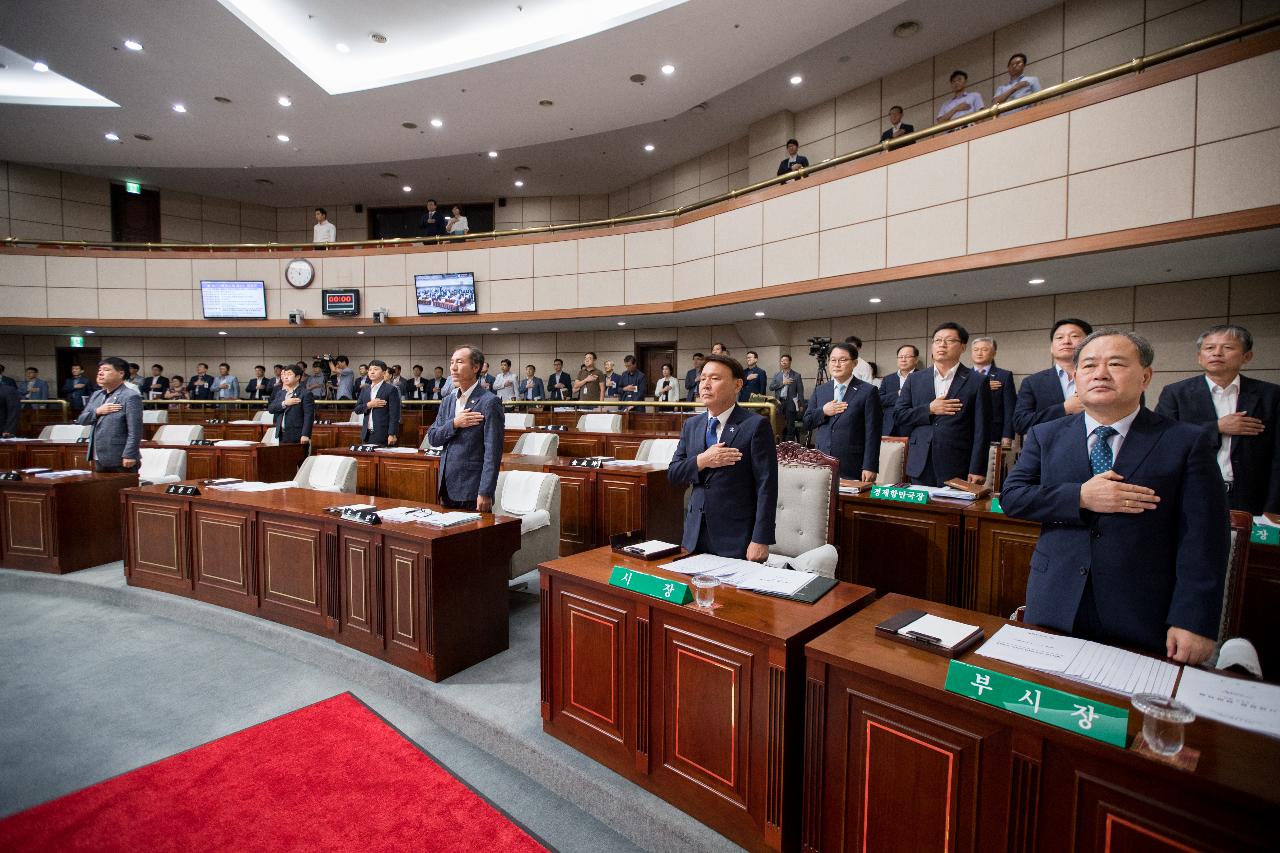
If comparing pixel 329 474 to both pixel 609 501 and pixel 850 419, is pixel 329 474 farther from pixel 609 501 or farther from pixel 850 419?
pixel 850 419

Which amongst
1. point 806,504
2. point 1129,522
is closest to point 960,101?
point 806,504

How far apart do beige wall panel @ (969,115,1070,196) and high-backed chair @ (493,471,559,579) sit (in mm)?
A: 4926

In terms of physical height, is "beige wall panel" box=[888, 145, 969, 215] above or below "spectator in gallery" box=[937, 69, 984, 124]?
below

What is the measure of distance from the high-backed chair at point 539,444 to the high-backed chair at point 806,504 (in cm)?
358

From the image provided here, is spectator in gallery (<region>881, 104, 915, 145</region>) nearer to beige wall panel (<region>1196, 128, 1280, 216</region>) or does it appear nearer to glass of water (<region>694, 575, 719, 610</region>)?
beige wall panel (<region>1196, 128, 1280, 216</region>)

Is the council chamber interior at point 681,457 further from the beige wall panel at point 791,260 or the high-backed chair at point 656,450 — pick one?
the high-backed chair at point 656,450

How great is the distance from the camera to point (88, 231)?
12047mm

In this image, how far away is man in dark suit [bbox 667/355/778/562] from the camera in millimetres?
2301

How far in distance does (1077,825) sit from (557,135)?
35.6 feet

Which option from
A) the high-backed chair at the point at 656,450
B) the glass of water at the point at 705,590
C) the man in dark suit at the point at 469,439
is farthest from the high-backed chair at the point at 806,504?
the high-backed chair at the point at 656,450

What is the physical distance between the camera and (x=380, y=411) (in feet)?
20.3

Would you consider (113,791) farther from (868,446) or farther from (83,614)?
(868,446)

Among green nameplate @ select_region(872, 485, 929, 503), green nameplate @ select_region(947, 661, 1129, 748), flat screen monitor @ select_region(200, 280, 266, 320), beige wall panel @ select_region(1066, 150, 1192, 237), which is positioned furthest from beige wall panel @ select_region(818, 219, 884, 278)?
flat screen monitor @ select_region(200, 280, 266, 320)

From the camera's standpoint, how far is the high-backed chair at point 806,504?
2.61 m
